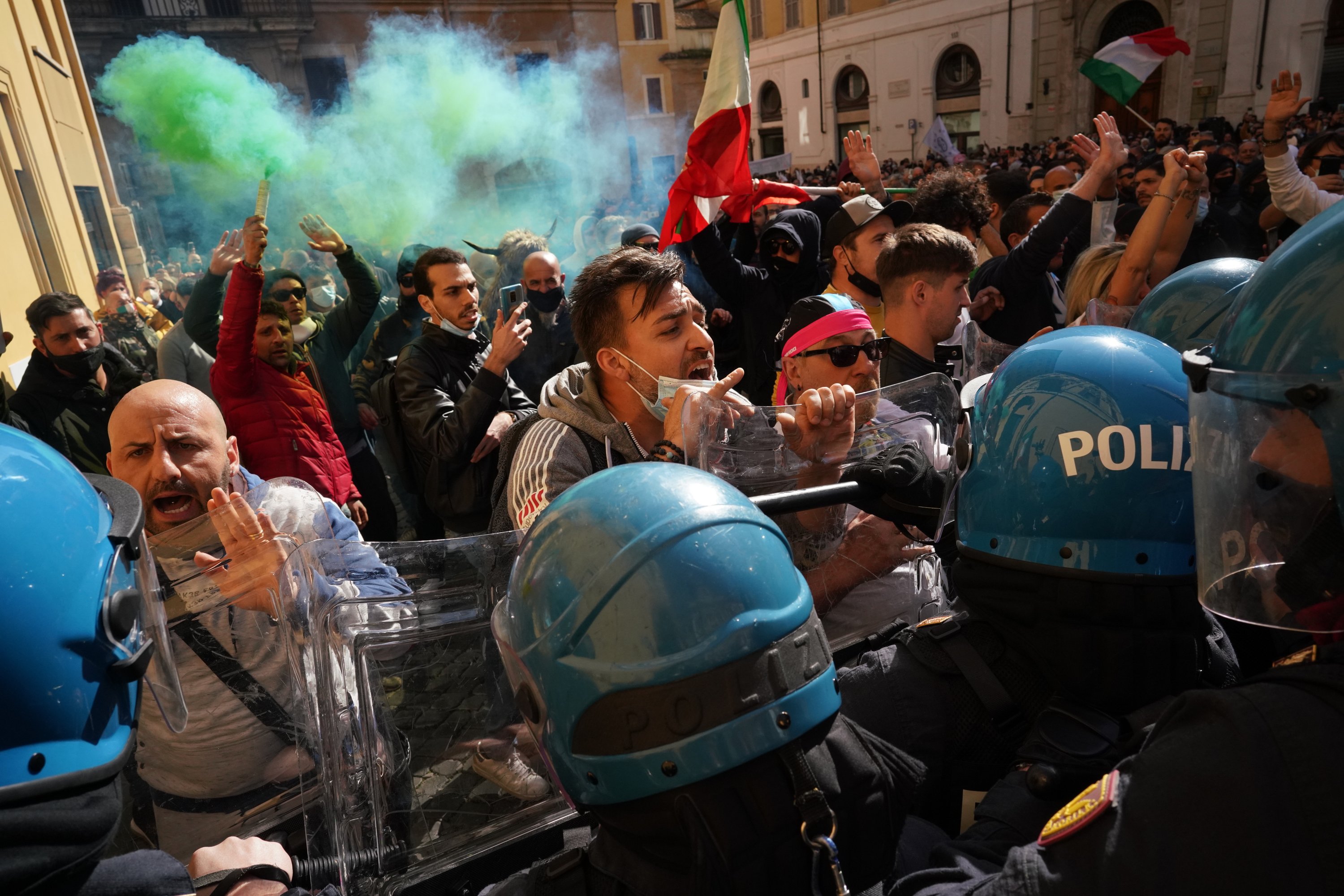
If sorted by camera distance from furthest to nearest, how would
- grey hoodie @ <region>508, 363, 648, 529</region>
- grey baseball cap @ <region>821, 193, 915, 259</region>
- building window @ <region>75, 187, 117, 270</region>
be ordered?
1. building window @ <region>75, 187, 117, 270</region>
2. grey baseball cap @ <region>821, 193, 915, 259</region>
3. grey hoodie @ <region>508, 363, 648, 529</region>

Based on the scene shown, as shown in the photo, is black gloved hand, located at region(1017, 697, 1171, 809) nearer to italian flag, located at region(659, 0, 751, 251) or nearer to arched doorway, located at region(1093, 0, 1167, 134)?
italian flag, located at region(659, 0, 751, 251)

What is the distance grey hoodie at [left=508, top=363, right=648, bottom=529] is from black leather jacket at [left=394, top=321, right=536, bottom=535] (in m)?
1.19

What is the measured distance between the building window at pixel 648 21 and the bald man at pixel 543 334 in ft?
23.9

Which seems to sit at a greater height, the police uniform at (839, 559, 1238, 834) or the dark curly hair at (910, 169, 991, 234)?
the dark curly hair at (910, 169, 991, 234)

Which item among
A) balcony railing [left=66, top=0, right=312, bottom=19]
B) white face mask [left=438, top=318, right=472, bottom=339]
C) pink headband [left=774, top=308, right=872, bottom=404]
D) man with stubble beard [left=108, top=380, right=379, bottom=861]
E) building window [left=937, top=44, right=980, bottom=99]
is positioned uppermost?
building window [left=937, top=44, right=980, bottom=99]

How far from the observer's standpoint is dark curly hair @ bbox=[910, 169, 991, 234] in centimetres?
520

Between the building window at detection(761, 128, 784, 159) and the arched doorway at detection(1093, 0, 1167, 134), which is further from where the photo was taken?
the building window at detection(761, 128, 784, 159)

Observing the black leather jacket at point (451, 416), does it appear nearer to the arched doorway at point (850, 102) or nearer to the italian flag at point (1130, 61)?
the italian flag at point (1130, 61)

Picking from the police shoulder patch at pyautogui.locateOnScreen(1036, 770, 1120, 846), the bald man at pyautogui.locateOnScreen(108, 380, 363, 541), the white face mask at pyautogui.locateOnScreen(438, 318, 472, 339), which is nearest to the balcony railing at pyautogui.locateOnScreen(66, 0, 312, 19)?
the white face mask at pyautogui.locateOnScreen(438, 318, 472, 339)

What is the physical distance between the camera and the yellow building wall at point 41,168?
20.3ft

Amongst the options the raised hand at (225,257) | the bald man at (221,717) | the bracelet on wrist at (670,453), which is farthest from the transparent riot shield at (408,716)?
the raised hand at (225,257)

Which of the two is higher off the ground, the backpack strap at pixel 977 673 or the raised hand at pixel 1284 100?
the raised hand at pixel 1284 100

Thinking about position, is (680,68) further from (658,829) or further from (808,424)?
(658,829)

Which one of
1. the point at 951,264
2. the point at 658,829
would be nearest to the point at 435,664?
the point at 658,829
